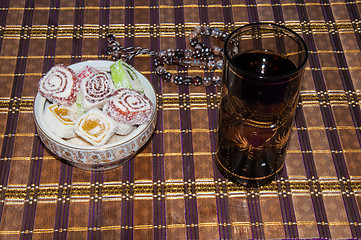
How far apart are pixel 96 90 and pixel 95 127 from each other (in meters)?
0.07

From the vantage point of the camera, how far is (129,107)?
0.69 meters

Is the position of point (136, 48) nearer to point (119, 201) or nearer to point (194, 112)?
point (194, 112)

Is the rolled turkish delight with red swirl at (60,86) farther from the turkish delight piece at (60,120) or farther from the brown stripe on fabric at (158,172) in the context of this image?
the brown stripe on fabric at (158,172)

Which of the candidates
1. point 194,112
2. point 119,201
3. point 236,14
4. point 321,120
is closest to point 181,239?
point 119,201

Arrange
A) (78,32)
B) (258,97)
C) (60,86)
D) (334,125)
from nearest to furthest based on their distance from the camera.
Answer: (258,97) → (60,86) → (334,125) → (78,32)

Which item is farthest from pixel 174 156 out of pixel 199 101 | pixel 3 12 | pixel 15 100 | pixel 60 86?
pixel 3 12

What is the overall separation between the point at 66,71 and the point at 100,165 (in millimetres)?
177

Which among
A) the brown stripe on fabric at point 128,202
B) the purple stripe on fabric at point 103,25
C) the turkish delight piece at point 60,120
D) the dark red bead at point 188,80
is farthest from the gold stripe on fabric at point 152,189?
the purple stripe on fabric at point 103,25

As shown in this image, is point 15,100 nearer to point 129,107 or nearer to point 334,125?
point 129,107

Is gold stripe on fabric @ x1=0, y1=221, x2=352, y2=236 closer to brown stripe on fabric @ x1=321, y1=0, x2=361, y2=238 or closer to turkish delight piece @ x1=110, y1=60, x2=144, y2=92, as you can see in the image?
brown stripe on fabric @ x1=321, y1=0, x2=361, y2=238

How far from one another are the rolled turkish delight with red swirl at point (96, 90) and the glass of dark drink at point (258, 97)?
202 millimetres

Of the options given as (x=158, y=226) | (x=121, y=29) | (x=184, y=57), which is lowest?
(x=158, y=226)

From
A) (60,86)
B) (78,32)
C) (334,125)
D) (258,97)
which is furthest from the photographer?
(78,32)

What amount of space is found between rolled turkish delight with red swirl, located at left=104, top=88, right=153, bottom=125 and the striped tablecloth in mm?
120
